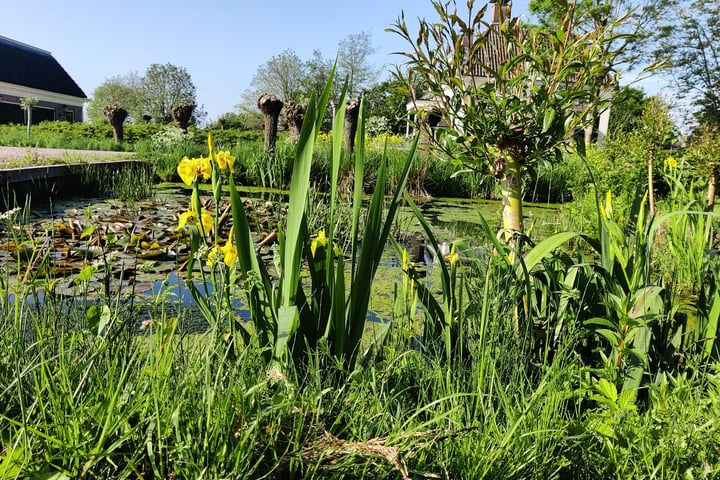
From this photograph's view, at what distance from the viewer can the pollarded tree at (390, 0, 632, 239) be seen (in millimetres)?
1678

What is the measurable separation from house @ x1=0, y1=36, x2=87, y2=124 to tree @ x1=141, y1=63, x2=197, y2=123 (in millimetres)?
8428

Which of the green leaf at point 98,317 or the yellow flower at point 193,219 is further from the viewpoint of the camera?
the yellow flower at point 193,219

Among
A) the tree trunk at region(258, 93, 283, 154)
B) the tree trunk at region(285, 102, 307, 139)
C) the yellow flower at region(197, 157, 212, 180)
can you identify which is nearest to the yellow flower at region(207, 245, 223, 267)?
the yellow flower at region(197, 157, 212, 180)

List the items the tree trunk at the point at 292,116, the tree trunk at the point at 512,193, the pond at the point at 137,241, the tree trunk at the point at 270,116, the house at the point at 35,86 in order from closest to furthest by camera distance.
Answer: the tree trunk at the point at 512,193 < the pond at the point at 137,241 < the tree trunk at the point at 270,116 < the tree trunk at the point at 292,116 < the house at the point at 35,86

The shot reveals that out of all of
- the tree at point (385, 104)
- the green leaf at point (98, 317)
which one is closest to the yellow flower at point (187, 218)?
the green leaf at point (98, 317)

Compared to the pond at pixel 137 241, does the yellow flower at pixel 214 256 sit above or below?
above

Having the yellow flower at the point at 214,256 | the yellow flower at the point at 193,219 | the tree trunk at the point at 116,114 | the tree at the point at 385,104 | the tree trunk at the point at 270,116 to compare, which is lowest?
the yellow flower at the point at 214,256

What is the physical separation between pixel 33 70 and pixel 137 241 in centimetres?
3812

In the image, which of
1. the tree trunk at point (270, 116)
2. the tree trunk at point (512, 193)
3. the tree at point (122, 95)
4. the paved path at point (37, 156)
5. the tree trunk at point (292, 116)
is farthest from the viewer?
the tree at point (122, 95)

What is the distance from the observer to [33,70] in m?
34.1

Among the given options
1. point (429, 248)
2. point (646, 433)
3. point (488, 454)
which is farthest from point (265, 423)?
point (429, 248)

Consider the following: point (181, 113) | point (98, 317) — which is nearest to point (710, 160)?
point (98, 317)

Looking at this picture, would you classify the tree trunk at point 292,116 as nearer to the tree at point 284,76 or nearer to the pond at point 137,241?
the pond at point 137,241

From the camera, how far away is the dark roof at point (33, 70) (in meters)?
31.6
